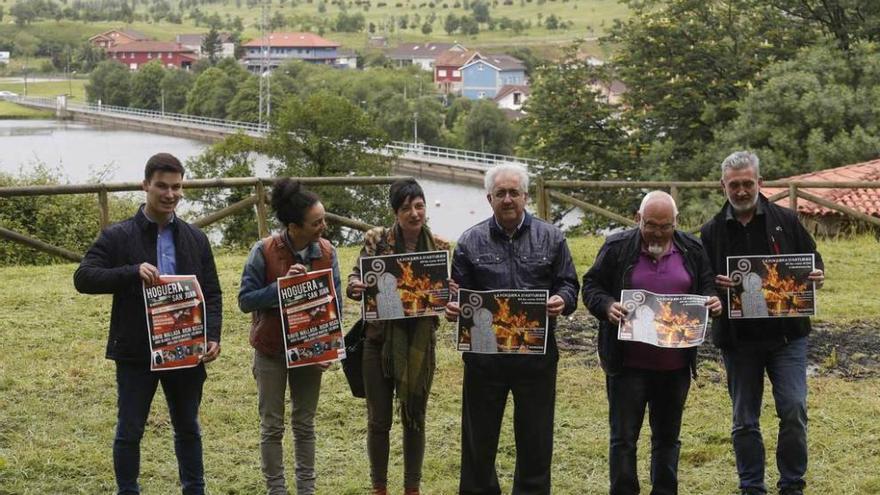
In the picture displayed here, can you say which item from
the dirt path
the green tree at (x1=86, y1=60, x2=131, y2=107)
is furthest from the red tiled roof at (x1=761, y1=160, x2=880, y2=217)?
the green tree at (x1=86, y1=60, x2=131, y2=107)

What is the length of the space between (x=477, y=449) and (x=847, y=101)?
75.7ft

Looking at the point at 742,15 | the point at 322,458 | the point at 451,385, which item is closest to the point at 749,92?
the point at 742,15

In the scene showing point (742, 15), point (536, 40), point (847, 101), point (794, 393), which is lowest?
point (794, 393)

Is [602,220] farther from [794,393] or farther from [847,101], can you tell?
[794,393]

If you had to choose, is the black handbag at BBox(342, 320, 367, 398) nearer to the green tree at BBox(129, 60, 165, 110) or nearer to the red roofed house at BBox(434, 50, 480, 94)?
the green tree at BBox(129, 60, 165, 110)

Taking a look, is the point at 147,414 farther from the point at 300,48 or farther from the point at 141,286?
the point at 300,48

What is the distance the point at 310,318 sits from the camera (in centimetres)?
562

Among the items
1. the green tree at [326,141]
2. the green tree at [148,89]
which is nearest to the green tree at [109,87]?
the green tree at [148,89]

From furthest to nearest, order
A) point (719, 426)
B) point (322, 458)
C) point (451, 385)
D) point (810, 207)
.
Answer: point (810, 207) < point (451, 385) < point (719, 426) < point (322, 458)

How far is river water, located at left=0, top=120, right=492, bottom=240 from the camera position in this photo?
1969 inches

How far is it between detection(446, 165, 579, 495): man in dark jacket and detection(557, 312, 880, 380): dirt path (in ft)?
11.7

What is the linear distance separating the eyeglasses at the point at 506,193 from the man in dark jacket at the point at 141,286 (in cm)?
142

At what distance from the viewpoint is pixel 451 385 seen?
28.0 ft

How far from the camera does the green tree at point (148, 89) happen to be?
10481cm
